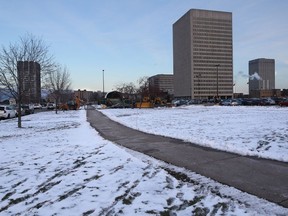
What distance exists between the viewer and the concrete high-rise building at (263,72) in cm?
16938

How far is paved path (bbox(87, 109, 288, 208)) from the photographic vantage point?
18.7 feet

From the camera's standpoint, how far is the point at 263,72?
6865 inches

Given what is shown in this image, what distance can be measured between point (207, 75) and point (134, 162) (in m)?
150

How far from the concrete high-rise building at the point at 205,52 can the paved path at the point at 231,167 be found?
123999mm

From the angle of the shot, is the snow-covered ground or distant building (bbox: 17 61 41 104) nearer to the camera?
the snow-covered ground

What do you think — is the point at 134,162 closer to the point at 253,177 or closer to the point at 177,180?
the point at 177,180

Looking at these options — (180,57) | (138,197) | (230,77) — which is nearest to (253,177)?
(138,197)

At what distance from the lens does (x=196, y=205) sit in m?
4.94

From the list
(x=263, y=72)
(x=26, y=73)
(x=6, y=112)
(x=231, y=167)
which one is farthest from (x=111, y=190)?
(x=263, y=72)

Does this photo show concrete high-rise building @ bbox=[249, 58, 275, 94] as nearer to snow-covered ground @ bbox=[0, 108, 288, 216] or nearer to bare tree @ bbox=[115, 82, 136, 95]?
bare tree @ bbox=[115, 82, 136, 95]

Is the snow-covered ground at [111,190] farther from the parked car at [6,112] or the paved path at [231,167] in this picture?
the parked car at [6,112]

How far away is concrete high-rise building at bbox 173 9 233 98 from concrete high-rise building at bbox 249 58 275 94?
30339 mm

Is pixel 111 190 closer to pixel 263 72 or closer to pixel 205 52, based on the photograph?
pixel 205 52

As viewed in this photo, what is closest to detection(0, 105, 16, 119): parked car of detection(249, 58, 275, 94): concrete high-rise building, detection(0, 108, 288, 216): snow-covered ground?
detection(0, 108, 288, 216): snow-covered ground
